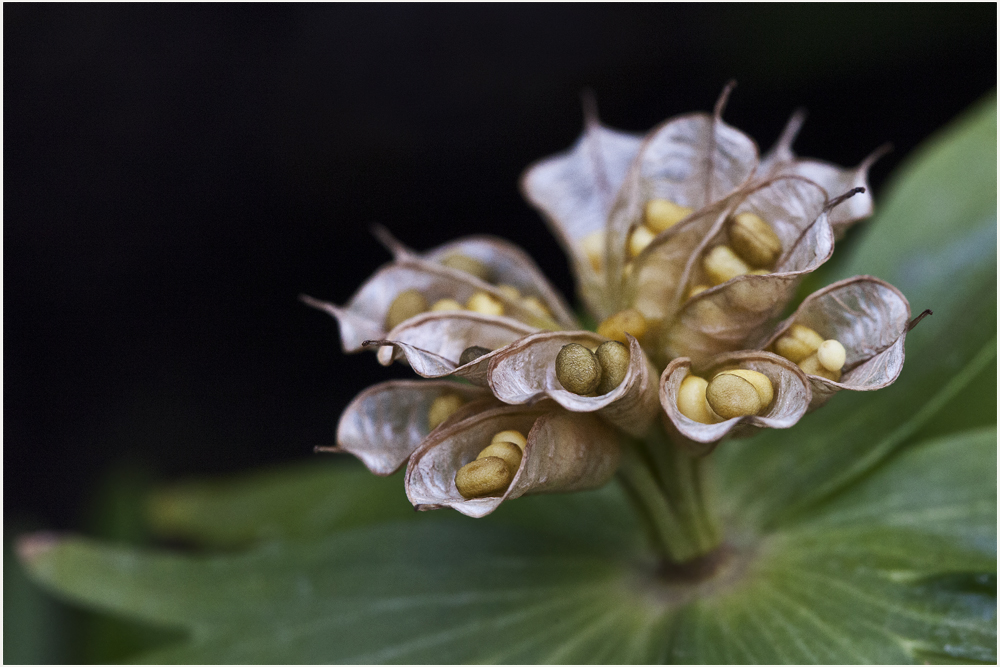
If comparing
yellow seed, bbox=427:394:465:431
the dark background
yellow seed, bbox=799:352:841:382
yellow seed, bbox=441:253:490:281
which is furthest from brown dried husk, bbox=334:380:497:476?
the dark background

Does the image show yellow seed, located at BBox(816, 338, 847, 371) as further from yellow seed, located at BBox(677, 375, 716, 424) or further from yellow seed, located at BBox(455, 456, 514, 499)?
yellow seed, located at BBox(455, 456, 514, 499)

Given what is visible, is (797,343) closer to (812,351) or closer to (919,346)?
(812,351)

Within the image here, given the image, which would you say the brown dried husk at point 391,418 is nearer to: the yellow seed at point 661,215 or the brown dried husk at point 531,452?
the brown dried husk at point 531,452

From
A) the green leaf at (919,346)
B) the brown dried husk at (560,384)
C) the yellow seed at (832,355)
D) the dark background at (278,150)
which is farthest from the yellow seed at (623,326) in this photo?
the dark background at (278,150)

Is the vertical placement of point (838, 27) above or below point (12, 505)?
below

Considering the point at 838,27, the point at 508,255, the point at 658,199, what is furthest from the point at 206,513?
the point at 838,27

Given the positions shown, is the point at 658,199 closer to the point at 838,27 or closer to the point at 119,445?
the point at 838,27
